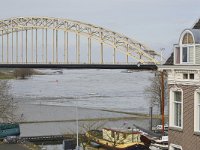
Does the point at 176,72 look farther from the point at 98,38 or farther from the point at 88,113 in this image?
the point at 98,38

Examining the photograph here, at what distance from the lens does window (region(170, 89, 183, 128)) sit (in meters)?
18.7

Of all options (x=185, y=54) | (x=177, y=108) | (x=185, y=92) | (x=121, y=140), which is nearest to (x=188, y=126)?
(x=177, y=108)

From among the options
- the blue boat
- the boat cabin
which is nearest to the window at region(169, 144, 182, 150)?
the boat cabin

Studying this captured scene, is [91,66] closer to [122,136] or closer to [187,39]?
[122,136]

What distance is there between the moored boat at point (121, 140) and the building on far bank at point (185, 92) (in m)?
17.2

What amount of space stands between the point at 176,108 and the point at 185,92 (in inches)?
43.0

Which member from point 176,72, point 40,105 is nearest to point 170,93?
point 176,72

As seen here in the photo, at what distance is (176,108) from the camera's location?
1898 centimetres

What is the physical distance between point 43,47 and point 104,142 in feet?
253

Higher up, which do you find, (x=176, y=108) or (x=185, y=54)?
(x=185, y=54)

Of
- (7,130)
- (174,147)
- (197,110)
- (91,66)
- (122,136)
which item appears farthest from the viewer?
(91,66)

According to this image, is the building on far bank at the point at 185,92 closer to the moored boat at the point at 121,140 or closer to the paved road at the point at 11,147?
the moored boat at the point at 121,140

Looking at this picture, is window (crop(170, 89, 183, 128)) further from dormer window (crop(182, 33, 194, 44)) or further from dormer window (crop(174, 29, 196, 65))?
dormer window (crop(182, 33, 194, 44))

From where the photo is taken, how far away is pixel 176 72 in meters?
18.9
